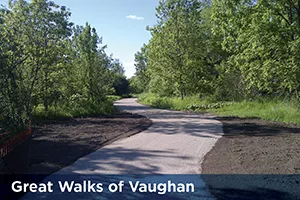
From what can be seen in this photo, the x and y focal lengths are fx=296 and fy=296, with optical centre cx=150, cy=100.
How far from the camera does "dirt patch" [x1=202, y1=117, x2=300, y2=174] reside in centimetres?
590

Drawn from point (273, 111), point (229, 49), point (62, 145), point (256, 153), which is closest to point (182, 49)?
point (229, 49)

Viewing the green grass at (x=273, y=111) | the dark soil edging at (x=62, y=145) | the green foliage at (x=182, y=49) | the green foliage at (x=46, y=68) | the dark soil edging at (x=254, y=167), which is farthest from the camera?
the green foliage at (x=182, y=49)

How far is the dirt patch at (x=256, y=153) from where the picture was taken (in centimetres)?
590

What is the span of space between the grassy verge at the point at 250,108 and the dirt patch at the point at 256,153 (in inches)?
135

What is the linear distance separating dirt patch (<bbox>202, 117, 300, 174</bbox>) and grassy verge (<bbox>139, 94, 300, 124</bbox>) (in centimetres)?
342

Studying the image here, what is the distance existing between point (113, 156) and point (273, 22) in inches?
417

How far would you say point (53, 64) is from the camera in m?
15.5

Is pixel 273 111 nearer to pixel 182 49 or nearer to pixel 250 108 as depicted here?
pixel 250 108

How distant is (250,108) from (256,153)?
11716 millimetres

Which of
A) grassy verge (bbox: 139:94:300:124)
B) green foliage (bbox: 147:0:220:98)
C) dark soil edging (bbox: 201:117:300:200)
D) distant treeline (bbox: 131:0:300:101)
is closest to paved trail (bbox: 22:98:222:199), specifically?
dark soil edging (bbox: 201:117:300:200)

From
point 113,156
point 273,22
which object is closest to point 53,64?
point 113,156

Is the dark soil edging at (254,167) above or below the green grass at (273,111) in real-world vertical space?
below

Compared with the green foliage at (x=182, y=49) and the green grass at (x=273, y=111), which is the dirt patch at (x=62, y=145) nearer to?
the green grass at (x=273, y=111)

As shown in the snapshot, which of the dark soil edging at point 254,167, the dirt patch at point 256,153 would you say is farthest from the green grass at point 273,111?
the dark soil edging at point 254,167
